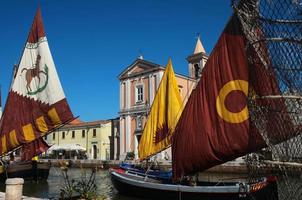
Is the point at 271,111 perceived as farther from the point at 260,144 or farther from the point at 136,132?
the point at 136,132

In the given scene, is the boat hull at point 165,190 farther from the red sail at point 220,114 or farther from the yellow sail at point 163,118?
the red sail at point 220,114

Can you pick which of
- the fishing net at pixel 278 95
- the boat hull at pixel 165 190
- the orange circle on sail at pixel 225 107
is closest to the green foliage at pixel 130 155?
the boat hull at pixel 165 190

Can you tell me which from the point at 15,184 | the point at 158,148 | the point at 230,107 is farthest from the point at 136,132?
the point at 230,107

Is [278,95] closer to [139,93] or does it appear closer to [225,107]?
[225,107]

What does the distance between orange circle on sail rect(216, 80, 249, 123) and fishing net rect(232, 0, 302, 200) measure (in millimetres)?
1070

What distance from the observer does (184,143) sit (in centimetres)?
823

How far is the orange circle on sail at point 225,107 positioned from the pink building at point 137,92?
35652 millimetres

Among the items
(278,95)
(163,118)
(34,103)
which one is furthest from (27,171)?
(278,95)

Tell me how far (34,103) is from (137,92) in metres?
31.5

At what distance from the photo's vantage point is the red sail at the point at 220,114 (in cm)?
700

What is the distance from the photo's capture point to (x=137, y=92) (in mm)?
45469

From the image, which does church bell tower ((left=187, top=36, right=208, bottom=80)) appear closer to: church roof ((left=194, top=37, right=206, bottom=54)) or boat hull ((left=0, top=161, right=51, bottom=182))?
church roof ((left=194, top=37, right=206, bottom=54))

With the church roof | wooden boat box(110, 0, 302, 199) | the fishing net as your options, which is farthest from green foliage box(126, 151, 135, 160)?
the fishing net

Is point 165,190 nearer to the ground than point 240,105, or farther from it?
nearer to the ground
